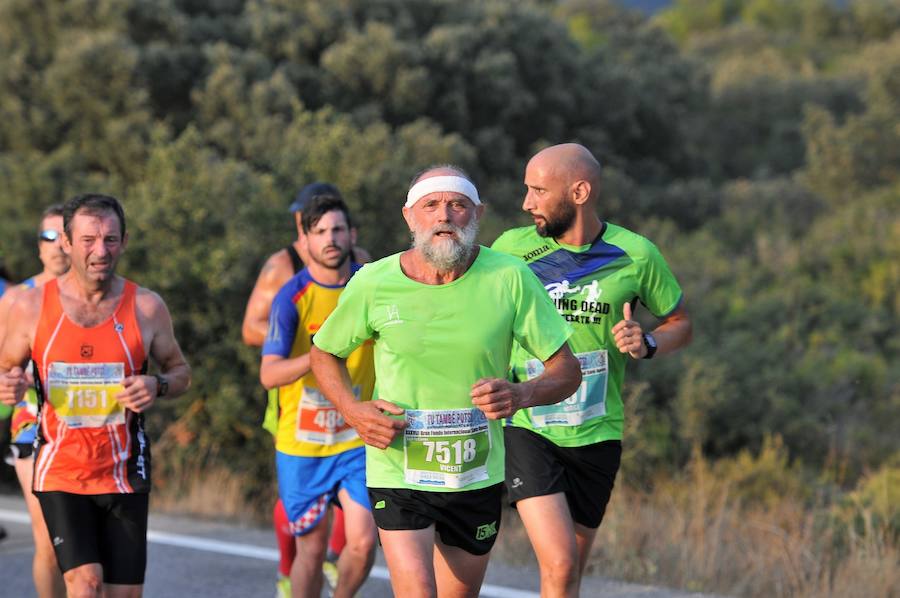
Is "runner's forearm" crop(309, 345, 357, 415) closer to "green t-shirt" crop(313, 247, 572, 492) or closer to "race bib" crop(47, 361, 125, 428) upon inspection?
"green t-shirt" crop(313, 247, 572, 492)

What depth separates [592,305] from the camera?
18.7 ft

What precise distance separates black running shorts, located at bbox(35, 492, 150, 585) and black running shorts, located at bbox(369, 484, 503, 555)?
1.10 metres

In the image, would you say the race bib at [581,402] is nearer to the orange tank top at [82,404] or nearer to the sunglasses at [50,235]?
the orange tank top at [82,404]

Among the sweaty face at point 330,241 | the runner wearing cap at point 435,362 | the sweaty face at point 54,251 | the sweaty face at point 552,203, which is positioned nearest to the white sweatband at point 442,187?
the runner wearing cap at point 435,362

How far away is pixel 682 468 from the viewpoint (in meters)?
12.3

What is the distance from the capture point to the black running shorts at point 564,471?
553cm

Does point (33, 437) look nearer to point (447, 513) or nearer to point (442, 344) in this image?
point (447, 513)

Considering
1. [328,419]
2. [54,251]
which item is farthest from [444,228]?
[54,251]

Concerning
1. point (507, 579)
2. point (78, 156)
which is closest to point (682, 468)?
point (507, 579)

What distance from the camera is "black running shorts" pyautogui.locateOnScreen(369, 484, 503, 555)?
15.0 feet

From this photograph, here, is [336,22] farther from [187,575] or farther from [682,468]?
[187,575]

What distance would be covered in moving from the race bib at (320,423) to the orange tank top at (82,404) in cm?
119

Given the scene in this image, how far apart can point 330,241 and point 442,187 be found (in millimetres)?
1713

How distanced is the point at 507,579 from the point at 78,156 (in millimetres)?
14915
